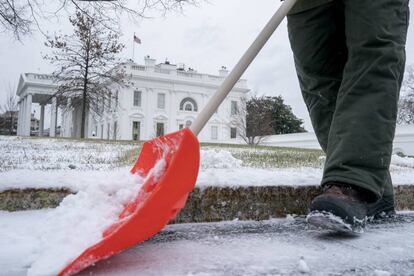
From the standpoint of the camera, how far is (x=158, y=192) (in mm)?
1022

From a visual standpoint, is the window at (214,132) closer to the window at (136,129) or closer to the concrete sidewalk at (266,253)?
the window at (136,129)

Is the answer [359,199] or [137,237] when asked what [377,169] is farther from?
[137,237]

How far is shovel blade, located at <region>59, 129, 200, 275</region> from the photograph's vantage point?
35.7 inches

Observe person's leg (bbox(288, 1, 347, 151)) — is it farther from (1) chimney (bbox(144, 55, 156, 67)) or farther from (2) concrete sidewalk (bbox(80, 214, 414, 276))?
(1) chimney (bbox(144, 55, 156, 67))

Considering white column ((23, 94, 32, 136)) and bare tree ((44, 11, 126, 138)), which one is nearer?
bare tree ((44, 11, 126, 138))

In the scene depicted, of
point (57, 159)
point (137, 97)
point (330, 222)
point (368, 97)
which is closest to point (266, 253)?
point (330, 222)

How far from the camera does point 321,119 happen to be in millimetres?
1706

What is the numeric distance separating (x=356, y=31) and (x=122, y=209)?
1.08 meters

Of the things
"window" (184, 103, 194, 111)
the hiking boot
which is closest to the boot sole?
the hiking boot

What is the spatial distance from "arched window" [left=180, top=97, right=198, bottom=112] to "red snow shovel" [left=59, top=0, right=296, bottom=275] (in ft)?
141

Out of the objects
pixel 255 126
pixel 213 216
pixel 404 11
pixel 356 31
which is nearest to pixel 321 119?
pixel 356 31

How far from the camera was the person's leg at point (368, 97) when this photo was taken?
1292 mm

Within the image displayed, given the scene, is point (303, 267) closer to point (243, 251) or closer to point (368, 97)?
point (243, 251)

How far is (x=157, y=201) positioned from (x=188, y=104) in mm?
43615
